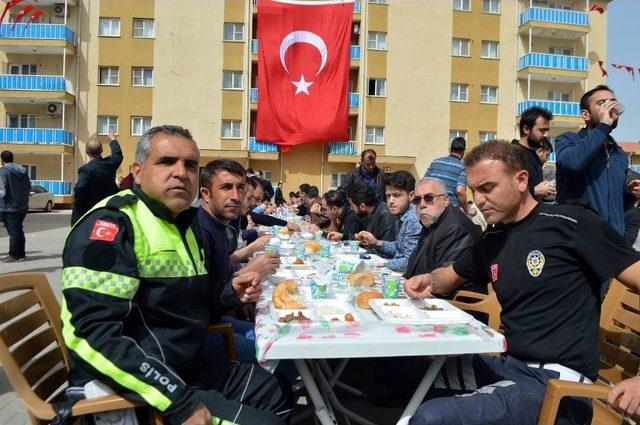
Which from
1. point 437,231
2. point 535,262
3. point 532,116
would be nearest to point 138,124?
point 532,116

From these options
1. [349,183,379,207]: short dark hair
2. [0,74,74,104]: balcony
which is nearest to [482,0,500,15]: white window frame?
[0,74,74,104]: balcony

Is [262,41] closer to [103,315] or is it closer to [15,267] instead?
[15,267]

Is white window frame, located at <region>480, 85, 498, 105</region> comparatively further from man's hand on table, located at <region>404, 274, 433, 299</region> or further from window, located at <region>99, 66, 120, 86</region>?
man's hand on table, located at <region>404, 274, 433, 299</region>

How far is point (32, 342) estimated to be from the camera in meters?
2.00

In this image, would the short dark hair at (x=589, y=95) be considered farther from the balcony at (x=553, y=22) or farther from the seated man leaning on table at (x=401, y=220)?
the balcony at (x=553, y=22)

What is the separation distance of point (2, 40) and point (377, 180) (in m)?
25.7

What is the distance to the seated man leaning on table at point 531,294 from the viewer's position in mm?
1923

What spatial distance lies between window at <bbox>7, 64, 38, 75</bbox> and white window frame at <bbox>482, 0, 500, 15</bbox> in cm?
2487

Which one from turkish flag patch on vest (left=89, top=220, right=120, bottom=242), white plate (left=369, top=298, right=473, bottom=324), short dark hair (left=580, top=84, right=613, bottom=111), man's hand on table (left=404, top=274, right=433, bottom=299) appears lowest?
white plate (left=369, top=298, right=473, bottom=324)

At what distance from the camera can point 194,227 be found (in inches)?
96.9

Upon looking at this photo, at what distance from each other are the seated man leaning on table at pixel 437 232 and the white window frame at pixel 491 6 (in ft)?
89.9

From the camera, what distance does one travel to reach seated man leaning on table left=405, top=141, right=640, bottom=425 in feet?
6.31

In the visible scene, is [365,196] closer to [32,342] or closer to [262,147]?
[32,342]

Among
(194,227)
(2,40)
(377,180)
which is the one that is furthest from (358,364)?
(2,40)
